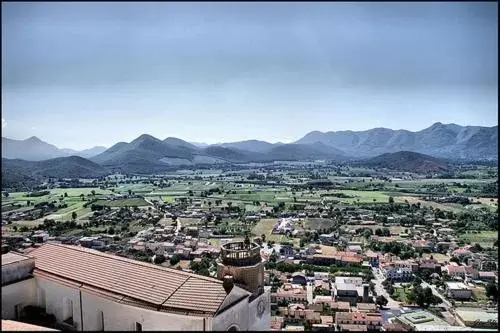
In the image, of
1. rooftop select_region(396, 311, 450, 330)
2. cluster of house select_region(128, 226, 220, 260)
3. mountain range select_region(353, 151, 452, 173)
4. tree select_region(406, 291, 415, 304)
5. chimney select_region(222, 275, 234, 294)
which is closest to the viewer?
chimney select_region(222, 275, 234, 294)

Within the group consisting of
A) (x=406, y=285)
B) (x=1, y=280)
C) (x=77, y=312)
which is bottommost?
(x=406, y=285)

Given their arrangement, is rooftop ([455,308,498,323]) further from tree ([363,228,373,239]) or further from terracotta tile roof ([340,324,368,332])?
tree ([363,228,373,239])

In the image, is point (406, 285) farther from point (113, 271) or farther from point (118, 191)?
point (118, 191)

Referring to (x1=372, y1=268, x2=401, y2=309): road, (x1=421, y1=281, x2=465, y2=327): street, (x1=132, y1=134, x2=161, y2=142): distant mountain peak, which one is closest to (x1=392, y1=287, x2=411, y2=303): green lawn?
(x1=372, y1=268, x2=401, y2=309): road

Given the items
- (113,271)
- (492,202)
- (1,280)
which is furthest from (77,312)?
(492,202)

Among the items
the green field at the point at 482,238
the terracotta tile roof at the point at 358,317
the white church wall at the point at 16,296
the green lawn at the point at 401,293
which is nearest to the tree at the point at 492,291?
the green lawn at the point at 401,293

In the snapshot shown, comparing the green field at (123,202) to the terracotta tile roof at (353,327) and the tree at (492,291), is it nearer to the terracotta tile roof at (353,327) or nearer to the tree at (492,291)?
the terracotta tile roof at (353,327)
